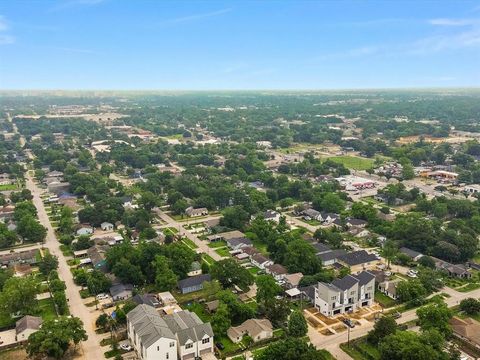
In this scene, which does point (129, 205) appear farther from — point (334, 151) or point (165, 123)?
point (165, 123)

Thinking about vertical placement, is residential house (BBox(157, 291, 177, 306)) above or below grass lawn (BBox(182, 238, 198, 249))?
above

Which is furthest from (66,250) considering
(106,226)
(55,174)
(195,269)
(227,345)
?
(55,174)

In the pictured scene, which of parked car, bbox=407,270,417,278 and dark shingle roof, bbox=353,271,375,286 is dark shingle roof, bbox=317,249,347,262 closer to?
parked car, bbox=407,270,417,278

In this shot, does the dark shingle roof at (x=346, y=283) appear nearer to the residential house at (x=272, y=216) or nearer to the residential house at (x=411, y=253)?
the residential house at (x=411, y=253)

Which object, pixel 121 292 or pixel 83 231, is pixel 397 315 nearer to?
pixel 121 292

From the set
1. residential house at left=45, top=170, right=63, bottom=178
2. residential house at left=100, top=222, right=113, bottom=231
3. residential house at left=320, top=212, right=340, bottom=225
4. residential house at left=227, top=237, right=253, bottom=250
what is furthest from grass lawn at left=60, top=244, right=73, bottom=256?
residential house at left=45, top=170, right=63, bottom=178

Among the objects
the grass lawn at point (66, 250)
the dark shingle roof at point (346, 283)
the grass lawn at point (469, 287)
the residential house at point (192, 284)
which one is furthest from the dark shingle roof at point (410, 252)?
the grass lawn at point (66, 250)

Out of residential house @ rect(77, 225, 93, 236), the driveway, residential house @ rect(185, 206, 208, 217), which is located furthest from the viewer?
residential house @ rect(185, 206, 208, 217)
